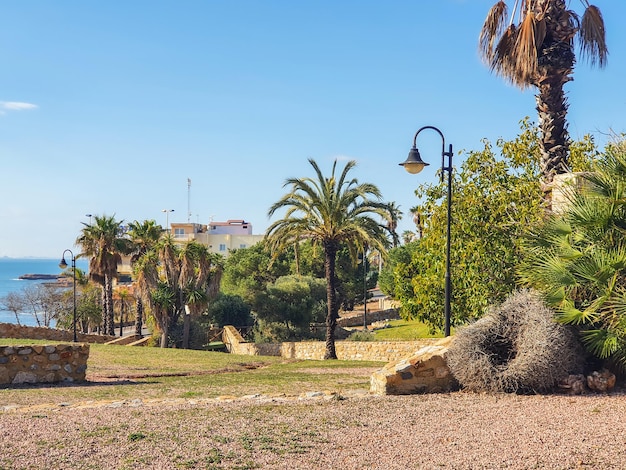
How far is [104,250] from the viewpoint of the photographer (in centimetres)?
3994

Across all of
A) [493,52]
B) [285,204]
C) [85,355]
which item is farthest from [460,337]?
[285,204]

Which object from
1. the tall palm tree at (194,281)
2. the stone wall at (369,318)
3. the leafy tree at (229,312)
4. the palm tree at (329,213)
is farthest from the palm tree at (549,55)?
the stone wall at (369,318)

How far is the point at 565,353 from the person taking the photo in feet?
32.6

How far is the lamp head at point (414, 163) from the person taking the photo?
13.7 meters

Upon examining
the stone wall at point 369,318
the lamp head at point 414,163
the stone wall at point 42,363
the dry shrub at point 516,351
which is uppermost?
the lamp head at point 414,163

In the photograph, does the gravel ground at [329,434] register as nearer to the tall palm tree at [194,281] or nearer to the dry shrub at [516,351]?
the dry shrub at [516,351]

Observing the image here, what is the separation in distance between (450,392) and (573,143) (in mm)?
13074

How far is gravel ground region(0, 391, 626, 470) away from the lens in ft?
20.9

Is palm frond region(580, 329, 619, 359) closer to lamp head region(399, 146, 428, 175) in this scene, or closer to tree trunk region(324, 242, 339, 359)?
lamp head region(399, 146, 428, 175)

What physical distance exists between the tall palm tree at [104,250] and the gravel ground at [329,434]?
3158 centimetres

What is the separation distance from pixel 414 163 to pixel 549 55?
19.0 ft

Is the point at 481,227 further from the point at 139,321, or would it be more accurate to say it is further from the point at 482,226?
the point at 139,321

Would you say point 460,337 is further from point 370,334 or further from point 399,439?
point 370,334

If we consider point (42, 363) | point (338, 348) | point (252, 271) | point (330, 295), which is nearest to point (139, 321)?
point (252, 271)
